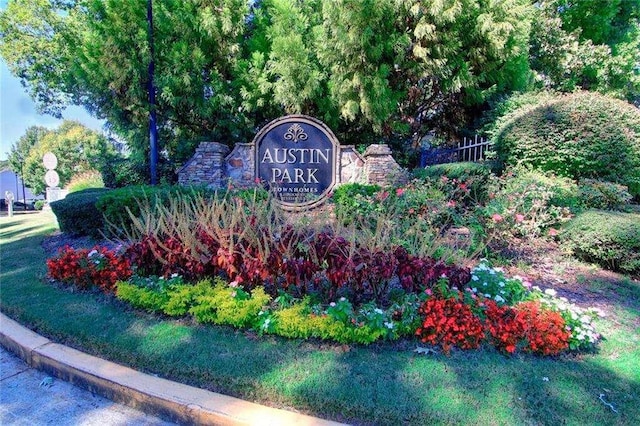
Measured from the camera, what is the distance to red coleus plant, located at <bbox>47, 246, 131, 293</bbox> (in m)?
3.54

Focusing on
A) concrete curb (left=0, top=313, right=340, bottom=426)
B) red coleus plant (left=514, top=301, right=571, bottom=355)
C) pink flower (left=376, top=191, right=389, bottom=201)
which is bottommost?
concrete curb (left=0, top=313, right=340, bottom=426)

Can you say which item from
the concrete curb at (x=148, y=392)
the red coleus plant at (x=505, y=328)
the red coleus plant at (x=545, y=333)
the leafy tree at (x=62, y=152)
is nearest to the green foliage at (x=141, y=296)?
the concrete curb at (x=148, y=392)

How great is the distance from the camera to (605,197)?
568 centimetres

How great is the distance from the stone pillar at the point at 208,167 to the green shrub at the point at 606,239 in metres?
6.31

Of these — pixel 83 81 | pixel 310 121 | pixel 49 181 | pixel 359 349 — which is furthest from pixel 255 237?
pixel 49 181

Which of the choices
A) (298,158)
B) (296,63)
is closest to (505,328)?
(298,158)

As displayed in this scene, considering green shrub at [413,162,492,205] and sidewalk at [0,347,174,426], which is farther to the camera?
green shrub at [413,162,492,205]

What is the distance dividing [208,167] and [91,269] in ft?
15.3

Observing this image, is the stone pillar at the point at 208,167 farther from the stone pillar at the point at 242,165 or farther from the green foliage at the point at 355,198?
the green foliage at the point at 355,198

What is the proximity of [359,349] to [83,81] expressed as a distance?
9.89 m

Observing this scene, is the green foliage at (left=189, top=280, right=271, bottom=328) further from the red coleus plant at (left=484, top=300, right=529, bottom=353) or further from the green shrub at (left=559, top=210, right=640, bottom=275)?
the green shrub at (left=559, top=210, right=640, bottom=275)

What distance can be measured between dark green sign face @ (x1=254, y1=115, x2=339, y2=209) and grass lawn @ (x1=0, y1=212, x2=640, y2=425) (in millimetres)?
4912

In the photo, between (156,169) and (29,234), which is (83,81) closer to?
(156,169)

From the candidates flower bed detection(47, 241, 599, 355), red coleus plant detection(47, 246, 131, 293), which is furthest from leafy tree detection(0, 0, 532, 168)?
flower bed detection(47, 241, 599, 355)
